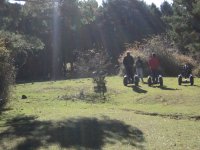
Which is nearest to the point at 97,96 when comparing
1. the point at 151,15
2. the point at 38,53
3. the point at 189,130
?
the point at 189,130

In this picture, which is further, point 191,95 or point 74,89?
point 74,89

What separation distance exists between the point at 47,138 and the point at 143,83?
51.2 feet

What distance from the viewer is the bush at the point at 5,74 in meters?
21.0

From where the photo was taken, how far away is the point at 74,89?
1114 inches

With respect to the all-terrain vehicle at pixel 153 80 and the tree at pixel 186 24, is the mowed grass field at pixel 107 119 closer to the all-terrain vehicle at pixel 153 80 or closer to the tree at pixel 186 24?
the all-terrain vehicle at pixel 153 80

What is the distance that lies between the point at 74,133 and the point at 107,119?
106 inches

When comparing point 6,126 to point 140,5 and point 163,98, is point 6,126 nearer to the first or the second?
point 163,98

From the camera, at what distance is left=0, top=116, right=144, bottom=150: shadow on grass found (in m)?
13.3

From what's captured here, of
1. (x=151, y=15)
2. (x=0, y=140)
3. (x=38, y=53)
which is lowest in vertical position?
(x=0, y=140)

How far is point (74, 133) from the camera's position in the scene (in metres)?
14.6

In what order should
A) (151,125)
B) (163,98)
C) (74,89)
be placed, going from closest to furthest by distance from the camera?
1. (151,125)
2. (163,98)
3. (74,89)

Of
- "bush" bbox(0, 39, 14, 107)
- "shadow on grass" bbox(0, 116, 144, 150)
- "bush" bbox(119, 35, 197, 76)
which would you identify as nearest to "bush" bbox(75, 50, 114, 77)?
"bush" bbox(119, 35, 197, 76)

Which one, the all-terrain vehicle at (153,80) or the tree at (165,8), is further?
the tree at (165,8)

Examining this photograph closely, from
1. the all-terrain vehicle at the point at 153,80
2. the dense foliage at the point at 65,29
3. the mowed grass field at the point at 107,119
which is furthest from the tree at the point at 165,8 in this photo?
the mowed grass field at the point at 107,119
